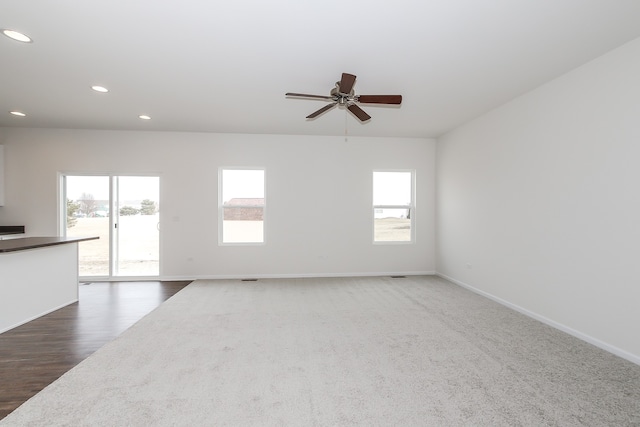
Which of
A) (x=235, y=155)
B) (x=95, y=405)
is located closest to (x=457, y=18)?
(x=95, y=405)

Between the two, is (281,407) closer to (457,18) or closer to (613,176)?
(457,18)

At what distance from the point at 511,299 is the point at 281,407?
342 centimetres

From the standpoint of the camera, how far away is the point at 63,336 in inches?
119

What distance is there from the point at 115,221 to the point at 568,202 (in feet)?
22.1

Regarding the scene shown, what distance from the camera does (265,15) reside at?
218 cm

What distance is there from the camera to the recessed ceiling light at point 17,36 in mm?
2379

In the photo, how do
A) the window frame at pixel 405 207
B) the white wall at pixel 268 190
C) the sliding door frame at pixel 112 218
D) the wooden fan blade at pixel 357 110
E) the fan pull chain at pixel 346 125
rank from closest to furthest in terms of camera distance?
the wooden fan blade at pixel 357 110, the fan pull chain at pixel 346 125, the white wall at pixel 268 190, the sliding door frame at pixel 112 218, the window frame at pixel 405 207

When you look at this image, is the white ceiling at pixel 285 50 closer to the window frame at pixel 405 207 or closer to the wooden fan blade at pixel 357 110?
the wooden fan blade at pixel 357 110

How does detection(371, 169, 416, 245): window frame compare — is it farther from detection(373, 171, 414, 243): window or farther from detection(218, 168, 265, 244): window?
detection(218, 168, 265, 244): window

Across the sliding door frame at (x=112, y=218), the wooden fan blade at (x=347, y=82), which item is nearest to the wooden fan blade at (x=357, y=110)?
the wooden fan blade at (x=347, y=82)

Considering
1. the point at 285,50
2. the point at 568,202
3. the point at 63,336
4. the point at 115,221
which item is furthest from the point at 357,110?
the point at 115,221

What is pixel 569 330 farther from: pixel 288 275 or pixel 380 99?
pixel 288 275

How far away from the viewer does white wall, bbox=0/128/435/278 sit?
204 inches

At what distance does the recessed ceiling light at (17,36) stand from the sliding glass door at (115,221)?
311 centimetres
